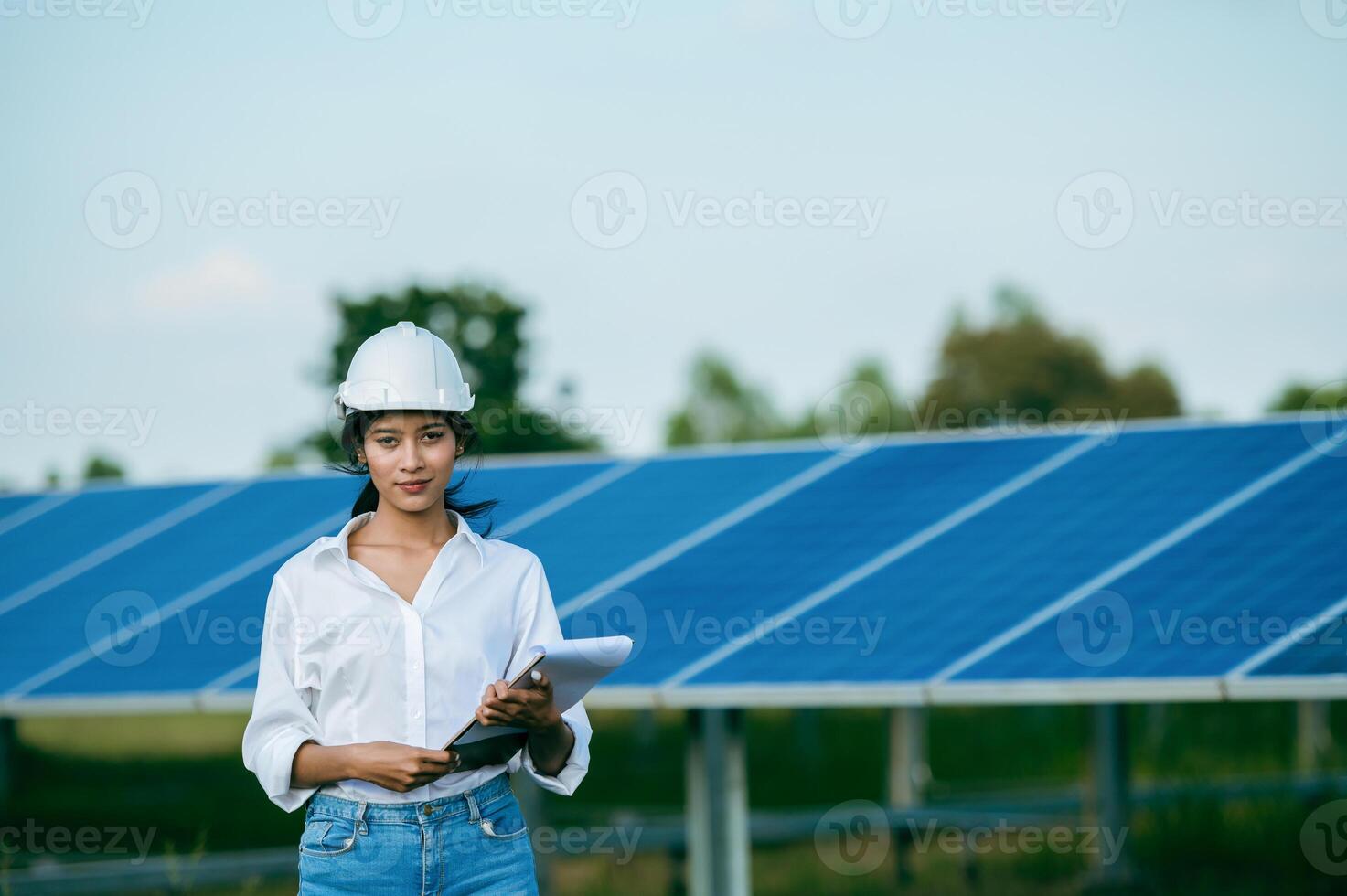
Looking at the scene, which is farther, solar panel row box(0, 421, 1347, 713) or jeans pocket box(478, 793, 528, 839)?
solar panel row box(0, 421, 1347, 713)

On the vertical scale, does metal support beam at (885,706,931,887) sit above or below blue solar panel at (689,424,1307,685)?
below

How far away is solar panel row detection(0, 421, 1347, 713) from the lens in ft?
23.2

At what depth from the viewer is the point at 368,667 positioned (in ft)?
11.7

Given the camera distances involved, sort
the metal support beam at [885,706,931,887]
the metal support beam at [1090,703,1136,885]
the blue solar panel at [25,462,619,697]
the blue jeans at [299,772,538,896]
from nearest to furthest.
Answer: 1. the blue jeans at [299,772,538,896]
2. the blue solar panel at [25,462,619,697]
3. the metal support beam at [1090,703,1136,885]
4. the metal support beam at [885,706,931,887]

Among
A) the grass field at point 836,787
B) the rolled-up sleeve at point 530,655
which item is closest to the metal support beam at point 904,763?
the grass field at point 836,787

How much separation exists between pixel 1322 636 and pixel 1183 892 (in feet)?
12.0

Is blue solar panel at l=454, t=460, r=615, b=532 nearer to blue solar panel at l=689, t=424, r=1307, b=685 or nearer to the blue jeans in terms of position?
blue solar panel at l=689, t=424, r=1307, b=685

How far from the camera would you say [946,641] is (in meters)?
7.40

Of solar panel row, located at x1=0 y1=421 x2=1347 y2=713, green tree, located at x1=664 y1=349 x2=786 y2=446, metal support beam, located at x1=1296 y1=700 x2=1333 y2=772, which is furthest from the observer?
green tree, located at x1=664 y1=349 x2=786 y2=446

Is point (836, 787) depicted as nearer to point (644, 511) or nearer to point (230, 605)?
point (644, 511)

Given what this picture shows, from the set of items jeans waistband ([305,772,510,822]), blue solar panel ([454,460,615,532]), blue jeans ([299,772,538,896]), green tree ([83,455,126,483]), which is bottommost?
blue jeans ([299,772,538,896])

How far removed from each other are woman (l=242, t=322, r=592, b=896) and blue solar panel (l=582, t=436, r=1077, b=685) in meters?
3.65

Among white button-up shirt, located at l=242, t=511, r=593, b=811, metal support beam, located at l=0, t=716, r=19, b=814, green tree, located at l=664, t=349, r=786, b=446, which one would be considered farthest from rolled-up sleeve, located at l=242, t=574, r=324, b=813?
green tree, located at l=664, t=349, r=786, b=446

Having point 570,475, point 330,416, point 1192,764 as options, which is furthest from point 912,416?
point 330,416
